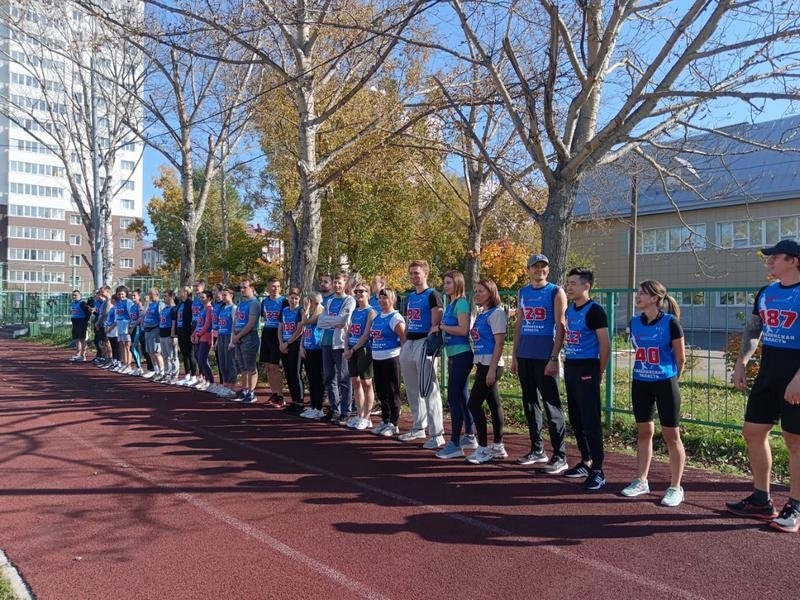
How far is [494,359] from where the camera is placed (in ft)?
22.9

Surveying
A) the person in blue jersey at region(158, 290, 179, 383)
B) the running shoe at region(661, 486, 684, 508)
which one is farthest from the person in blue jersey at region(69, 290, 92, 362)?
the running shoe at region(661, 486, 684, 508)

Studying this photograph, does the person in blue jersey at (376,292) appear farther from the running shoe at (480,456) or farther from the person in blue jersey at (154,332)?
the person in blue jersey at (154,332)

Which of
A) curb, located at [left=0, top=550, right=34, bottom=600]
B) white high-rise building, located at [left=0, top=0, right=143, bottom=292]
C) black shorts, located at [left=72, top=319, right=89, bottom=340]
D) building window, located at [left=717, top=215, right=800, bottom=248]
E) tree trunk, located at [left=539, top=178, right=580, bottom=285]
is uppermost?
white high-rise building, located at [left=0, top=0, right=143, bottom=292]

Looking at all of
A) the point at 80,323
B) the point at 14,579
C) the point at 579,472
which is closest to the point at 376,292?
the point at 579,472

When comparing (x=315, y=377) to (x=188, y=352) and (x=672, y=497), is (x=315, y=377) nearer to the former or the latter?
(x=188, y=352)

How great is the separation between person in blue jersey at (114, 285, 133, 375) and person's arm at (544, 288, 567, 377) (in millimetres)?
11915

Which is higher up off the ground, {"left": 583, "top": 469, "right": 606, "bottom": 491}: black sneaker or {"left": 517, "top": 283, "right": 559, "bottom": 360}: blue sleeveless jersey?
{"left": 517, "top": 283, "right": 559, "bottom": 360}: blue sleeveless jersey

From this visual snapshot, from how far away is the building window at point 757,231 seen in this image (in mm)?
29036

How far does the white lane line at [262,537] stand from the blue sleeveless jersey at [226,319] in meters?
4.57

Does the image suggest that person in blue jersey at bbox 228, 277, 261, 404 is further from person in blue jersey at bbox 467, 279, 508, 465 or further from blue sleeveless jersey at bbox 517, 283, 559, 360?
blue sleeveless jersey at bbox 517, 283, 559, 360

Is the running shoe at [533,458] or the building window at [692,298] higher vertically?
the building window at [692,298]

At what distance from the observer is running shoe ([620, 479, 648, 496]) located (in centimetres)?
591

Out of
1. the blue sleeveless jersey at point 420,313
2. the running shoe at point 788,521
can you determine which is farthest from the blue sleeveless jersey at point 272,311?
the running shoe at point 788,521

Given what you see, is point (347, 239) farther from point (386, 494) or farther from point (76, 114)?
point (386, 494)
